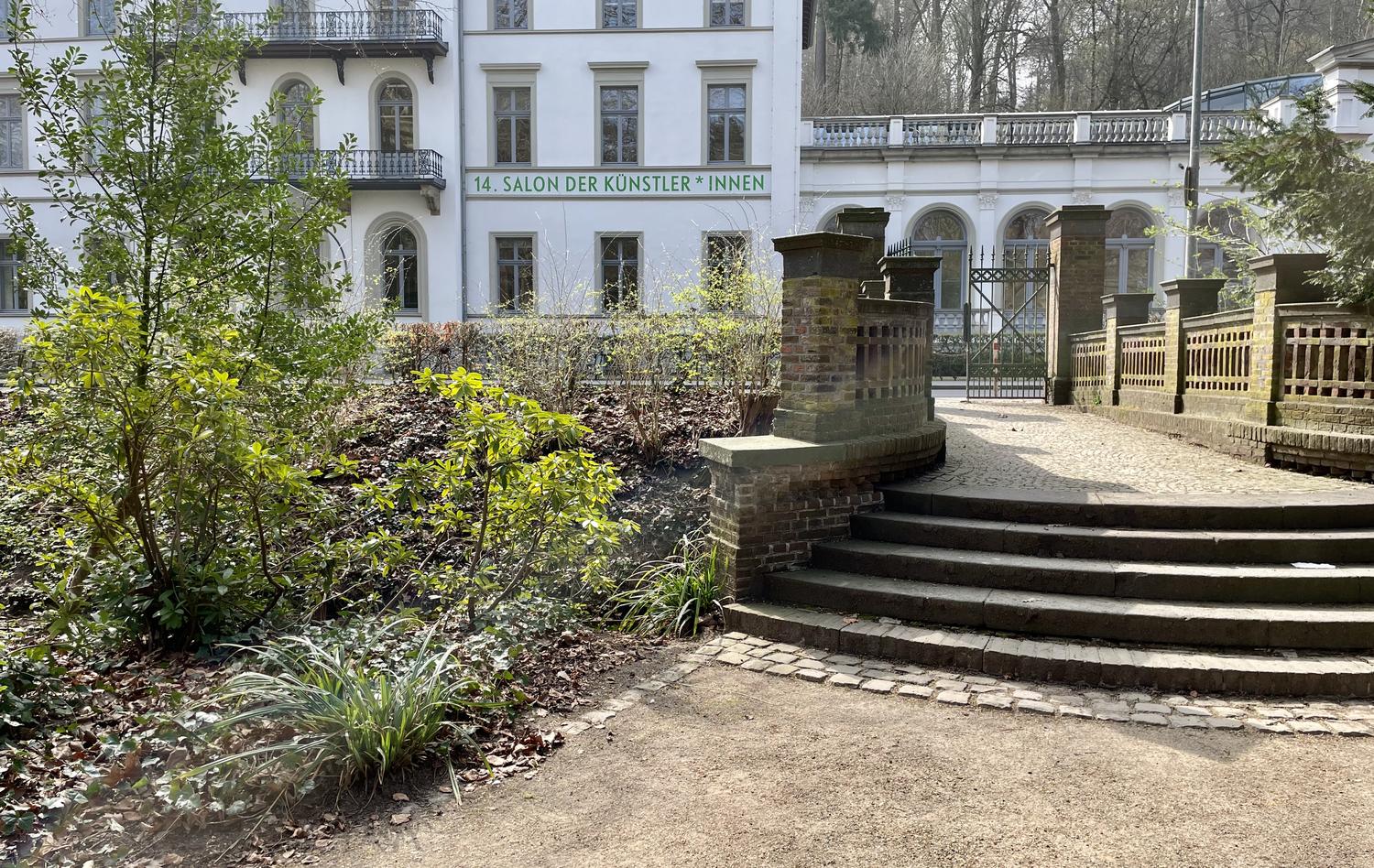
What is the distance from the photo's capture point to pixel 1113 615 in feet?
17.8

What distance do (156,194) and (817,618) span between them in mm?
4670

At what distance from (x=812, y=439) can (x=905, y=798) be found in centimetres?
331

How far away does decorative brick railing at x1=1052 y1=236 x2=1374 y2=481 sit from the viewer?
7.95 metres

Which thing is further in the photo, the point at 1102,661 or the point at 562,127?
the point at 562,127

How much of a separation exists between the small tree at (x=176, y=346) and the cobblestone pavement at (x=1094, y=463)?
481 cm

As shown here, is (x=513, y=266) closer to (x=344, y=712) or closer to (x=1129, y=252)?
(x=1129, y=252)

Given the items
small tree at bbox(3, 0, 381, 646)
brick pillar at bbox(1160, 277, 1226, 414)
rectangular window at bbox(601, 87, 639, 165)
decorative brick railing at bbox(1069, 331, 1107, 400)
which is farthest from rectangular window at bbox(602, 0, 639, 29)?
small tree at bbox(3, 0, 381, 646)

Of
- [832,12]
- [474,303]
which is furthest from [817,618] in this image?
[832,12]

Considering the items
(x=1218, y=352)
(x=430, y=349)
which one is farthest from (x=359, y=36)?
(x=1218, y=352)

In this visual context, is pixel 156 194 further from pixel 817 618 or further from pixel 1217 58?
pixel 1217 58

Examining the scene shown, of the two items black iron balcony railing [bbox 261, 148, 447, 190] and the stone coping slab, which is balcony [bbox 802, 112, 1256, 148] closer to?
black iron balcony railing [bbox 261, 148, 447, 190]

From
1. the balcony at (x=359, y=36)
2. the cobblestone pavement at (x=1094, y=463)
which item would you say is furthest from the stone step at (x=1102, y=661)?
the balcony at (x=359, y=36)

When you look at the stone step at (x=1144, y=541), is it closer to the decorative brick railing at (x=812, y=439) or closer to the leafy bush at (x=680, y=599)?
the decorative brick railing at (x=812, y=439)

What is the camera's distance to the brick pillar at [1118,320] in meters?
13.2
